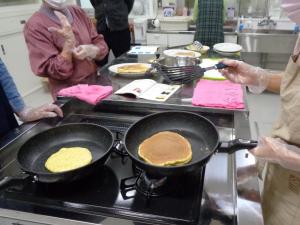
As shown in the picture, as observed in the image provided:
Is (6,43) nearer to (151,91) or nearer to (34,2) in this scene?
(34,2)

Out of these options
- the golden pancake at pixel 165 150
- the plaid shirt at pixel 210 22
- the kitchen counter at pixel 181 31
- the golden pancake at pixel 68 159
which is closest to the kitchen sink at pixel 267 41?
the kitchen counter at pixel 181 31

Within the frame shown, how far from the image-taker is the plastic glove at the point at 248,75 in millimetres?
1044

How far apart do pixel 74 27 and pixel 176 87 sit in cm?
71

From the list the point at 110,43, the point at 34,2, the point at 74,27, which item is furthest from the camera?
the point at 34,2

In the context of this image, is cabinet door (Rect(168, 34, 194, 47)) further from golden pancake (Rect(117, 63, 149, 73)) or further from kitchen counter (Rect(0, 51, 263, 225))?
kitchen counter (Rect(0, 51, 263, 225))

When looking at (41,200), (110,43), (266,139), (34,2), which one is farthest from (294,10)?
Result: (34,2)

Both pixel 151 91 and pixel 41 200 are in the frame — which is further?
pixel 151 91

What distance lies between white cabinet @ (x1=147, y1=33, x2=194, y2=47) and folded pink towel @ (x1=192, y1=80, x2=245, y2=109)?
2089 millimetres

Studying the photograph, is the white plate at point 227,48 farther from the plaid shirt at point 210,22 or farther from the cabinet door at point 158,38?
the cabinet door at point 158,38

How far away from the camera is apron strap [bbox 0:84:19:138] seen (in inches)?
43.2

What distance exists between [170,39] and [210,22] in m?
0.63

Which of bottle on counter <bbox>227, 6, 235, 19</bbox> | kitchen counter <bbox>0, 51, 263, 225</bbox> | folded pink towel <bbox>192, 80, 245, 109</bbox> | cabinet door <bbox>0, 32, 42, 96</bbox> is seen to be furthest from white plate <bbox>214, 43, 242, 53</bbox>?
cabinet door <bbox>0, 32, 42, 96</bbox>

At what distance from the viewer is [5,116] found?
1.11 m

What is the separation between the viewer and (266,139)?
750 mm
